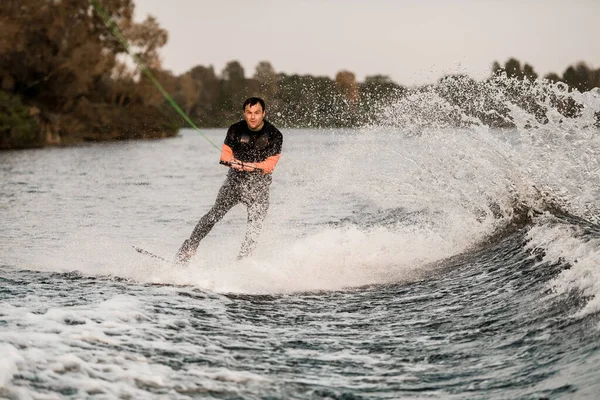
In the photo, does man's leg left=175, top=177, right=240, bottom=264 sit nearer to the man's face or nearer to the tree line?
the man's face

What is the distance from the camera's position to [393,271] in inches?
359

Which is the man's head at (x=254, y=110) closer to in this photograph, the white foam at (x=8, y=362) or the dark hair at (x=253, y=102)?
the dark hair at (x=253, y=102)

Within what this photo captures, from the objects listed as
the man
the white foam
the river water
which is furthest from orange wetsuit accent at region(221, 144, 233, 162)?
the white foam

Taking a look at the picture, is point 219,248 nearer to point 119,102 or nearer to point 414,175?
point 414,175

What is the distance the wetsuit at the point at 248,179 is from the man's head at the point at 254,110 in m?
0.20

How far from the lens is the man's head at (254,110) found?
8.44m

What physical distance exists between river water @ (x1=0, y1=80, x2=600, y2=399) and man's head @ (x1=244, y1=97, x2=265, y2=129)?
1.63m

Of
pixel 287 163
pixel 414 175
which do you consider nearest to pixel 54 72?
pixel 287 163

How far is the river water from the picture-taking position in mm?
4695

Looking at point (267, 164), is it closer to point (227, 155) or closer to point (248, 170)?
point (248, 170)

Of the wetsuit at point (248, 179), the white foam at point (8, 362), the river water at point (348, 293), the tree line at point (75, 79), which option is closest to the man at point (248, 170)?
the wetsuit at point (248, 179)

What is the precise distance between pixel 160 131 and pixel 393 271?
6734cm

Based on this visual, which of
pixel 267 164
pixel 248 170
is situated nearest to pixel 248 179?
pixel 248 170

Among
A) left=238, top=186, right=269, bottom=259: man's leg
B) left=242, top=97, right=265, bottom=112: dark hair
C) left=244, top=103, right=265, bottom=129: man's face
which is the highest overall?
left=242, top=97, right=265, bottom=112: dark hair
